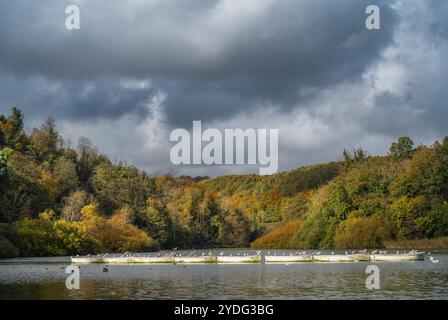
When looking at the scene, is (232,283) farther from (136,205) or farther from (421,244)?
(136,205)

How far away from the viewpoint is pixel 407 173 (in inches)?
5492

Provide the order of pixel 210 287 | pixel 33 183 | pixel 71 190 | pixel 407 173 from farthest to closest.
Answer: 1. pixel 71 190
2. pixel 407 173
3. pixel 33 183
4. pixel 210 287

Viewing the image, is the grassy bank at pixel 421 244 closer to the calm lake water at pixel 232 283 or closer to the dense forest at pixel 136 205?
the dense forest at pixel 136 205

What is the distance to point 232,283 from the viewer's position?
5903cm

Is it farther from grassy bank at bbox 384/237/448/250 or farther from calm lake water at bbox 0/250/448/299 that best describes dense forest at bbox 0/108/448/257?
calm lake water at bbox 0/250/448/299

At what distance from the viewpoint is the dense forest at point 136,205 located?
121 metres

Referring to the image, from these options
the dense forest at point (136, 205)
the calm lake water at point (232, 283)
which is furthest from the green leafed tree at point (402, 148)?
the calm lake water at point (232, 283)

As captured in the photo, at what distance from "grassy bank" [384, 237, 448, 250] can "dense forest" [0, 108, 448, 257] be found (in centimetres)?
270

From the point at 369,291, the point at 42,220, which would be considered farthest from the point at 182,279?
the point at 42,220

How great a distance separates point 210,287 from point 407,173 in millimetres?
93028

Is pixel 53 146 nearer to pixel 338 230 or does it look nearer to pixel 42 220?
pixel 42 220

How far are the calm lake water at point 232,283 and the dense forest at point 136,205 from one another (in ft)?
133

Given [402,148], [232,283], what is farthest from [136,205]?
[232,283]

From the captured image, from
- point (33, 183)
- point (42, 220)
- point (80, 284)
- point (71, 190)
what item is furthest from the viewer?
point (71, 190)
